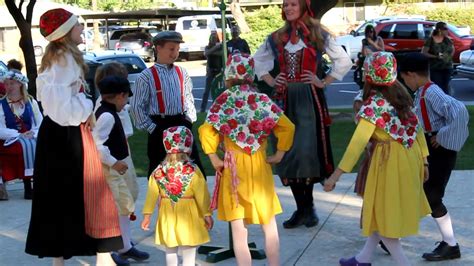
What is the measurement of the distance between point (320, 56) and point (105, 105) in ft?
6.42

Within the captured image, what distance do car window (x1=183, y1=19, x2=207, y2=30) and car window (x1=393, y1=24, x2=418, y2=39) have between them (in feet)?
39.3

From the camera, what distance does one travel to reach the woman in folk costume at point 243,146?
19.2 ft

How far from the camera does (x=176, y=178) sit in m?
5.73

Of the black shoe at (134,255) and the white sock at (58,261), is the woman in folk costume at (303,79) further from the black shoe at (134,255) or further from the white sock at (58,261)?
the white sock at (58,261)

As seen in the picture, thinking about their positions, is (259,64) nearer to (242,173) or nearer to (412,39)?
(242,173)

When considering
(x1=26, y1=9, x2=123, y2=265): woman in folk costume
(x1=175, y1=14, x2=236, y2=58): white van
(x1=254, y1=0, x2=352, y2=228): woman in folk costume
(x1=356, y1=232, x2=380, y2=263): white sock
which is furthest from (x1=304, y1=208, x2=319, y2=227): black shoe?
(x1=175, y1=14, x2=236, y2=58): white van

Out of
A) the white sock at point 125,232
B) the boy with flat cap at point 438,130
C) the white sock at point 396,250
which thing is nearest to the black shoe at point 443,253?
the boy with flat cap at point 438,130

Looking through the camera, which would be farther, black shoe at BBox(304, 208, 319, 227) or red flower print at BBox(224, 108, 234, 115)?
black shoe at BBox(304, 208, 319, 227)

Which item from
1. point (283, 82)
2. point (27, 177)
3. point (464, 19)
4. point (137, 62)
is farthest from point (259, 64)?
point (464, 19)

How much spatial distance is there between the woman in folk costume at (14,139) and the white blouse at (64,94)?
177 inches

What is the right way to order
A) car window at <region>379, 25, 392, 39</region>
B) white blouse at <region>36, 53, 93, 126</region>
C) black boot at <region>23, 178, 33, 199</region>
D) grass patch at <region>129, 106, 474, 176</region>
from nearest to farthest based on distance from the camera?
white blouse at <region>36, 53, 93, 126</region>
black boot at <region>23, 178, 33, 199</region>
grass patch at <region>129, 106, 474, 176</region>
car window at <region>379, 25, 392, 39</region>

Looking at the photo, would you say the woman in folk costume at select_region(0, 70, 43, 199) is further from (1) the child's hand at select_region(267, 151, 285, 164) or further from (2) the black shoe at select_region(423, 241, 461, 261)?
(2) the black shoe at select_region(423, 241, 461, 261)

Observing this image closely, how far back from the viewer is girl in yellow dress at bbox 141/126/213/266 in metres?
5.75

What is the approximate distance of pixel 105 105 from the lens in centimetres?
650
